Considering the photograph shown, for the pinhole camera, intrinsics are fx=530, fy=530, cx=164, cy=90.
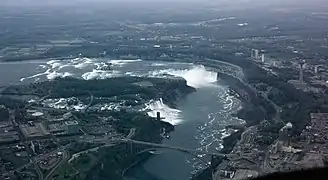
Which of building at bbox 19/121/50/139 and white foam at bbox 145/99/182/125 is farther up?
building at bbox 19/121/50/139

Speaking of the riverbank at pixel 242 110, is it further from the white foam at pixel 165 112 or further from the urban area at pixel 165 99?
the white foam at pixel 165 112

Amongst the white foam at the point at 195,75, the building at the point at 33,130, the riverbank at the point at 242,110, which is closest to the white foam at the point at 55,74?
the white foam at the point at 195,75

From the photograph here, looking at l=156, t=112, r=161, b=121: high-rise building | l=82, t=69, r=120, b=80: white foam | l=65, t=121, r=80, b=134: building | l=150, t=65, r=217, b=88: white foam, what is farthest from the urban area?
l=82, t=69, r=120, b=80: white foam

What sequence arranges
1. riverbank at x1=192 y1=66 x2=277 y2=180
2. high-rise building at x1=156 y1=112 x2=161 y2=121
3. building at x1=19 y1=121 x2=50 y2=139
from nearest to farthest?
riverbank at x1=192 y1=66 x2=277 y2=180 < building at x1=19 y1=121 x2=50 y2=139 < high-rise building at x1=156 y1=112 x2=161 y2=121

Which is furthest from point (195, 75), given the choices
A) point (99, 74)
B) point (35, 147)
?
point (35, 147)

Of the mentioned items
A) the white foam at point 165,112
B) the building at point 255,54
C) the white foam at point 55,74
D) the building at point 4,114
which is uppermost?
the building at point 255,54

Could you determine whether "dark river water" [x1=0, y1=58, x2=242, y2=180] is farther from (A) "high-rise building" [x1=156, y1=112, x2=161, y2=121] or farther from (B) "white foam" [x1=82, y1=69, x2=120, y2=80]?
(A) "high-rise building" [x1=156, y1=112, x2=161, y2=121]

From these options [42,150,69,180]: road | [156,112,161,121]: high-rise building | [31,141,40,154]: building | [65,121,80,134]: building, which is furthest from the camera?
[156,112,161,121]: high-rise building
